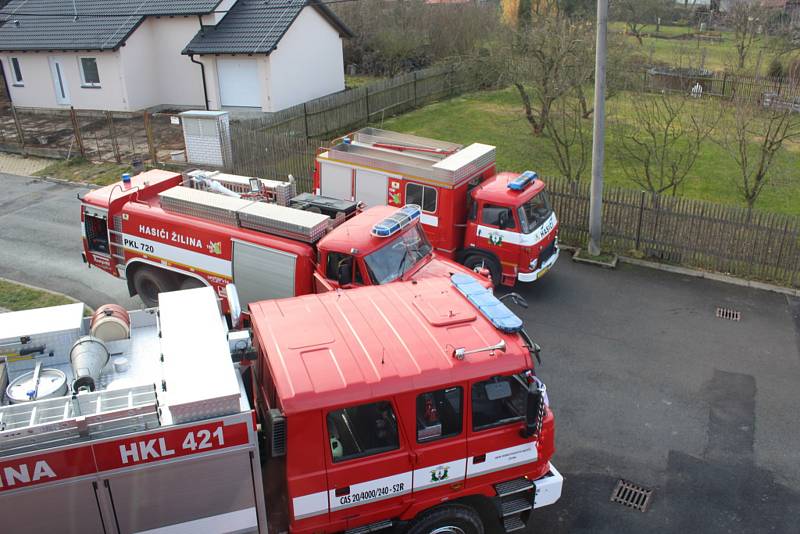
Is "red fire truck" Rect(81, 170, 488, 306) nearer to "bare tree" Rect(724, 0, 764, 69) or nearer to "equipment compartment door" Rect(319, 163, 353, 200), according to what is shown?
"equipment compartment door" Rect(319, 163, 353, 200)

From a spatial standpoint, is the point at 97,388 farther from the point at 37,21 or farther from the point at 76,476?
the point at 37,21

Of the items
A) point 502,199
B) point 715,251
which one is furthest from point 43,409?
point 715,251

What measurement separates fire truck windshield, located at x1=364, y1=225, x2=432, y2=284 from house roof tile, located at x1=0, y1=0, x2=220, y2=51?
20.1 m

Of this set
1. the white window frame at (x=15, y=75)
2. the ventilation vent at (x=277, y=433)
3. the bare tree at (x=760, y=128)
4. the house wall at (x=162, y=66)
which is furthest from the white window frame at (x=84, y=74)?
the ventilation vent at (x=277, y=433)

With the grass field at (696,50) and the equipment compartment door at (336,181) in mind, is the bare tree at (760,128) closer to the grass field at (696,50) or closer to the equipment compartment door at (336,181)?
the grass field at (696,50)

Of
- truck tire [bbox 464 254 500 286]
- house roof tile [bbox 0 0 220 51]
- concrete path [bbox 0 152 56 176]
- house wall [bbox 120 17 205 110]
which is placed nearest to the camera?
truck tire [bbox 464 254 500 286]

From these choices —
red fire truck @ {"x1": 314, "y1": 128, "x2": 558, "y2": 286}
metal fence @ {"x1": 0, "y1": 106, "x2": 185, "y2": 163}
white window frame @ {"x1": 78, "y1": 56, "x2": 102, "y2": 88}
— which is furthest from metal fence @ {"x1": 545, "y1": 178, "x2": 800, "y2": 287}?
white window frame @ {"x1": 78, "y1": 56, "x2": 102, "y2": 88}

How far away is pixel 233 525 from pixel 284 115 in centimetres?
1854

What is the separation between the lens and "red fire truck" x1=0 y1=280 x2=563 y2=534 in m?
5.77

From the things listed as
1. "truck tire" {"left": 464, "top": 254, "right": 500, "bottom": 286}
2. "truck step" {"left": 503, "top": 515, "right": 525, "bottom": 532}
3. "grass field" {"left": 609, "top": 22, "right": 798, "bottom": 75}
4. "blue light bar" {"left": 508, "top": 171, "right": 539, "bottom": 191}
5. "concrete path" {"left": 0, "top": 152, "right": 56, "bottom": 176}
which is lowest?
"truck step" {"left": 503, "top": 515, "right": 525, "bottom": 532}

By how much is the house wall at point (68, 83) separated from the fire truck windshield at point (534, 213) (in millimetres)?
20930

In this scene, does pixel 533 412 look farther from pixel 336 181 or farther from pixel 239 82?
pixel 239 82

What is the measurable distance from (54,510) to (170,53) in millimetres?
26534

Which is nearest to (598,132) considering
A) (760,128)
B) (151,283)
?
(760,128)
